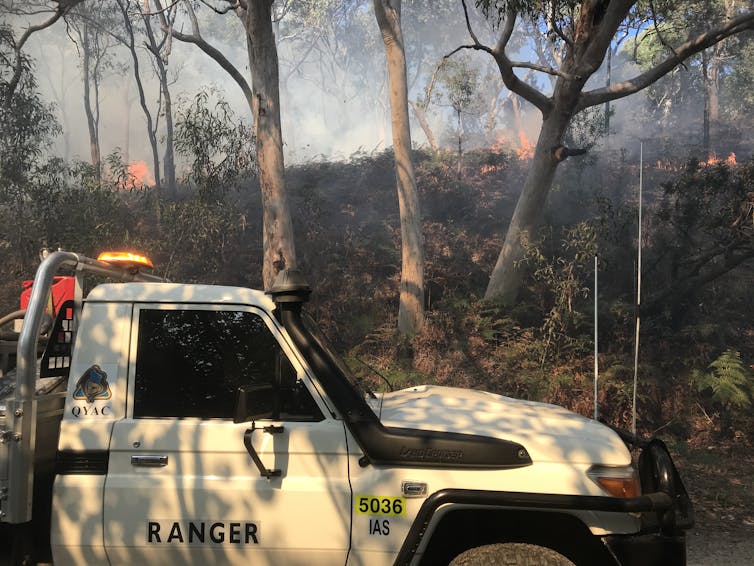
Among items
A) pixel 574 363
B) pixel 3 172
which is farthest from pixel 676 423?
pixel 3 172

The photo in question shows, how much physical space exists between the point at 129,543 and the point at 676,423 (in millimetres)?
8062

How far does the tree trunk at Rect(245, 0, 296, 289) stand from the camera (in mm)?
9617

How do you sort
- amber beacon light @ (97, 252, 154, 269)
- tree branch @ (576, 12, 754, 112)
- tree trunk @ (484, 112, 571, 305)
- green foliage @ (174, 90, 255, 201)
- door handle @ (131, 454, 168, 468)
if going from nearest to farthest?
door handle @ (131, 454, 168, 468)
amber beacon light @ (97, 252, 154, 269)
tree branch @ (576, 12, 754, 112)
tree trunk @ (484, 112, 571, 305)
green foliage @ (174, 90, 255, 201)

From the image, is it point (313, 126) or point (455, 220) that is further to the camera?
point (313, 126)

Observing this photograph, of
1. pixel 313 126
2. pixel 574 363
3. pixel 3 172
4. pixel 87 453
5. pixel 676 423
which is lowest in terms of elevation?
pixel 676 423

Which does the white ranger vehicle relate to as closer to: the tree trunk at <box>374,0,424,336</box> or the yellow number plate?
the yellow number plate

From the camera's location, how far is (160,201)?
16.1m

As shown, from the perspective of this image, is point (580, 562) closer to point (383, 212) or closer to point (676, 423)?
point (676, 423)

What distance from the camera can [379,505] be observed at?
113 inches

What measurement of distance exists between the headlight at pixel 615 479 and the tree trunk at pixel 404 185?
8756 mm

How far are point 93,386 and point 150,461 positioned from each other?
0.47 meters

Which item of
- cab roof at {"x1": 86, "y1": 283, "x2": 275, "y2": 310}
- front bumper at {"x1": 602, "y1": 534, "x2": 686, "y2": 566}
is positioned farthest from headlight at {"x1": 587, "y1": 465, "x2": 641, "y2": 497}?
cab roof at {"x1": 86, "y1": 283, "x2": 275, "y2": 310}

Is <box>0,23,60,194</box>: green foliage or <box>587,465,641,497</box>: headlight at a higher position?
<box>0,23,60,194</box>: green foliage

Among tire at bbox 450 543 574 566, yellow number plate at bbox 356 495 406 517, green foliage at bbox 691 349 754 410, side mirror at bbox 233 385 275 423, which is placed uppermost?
side mirror at bbox 233 385 275 423
